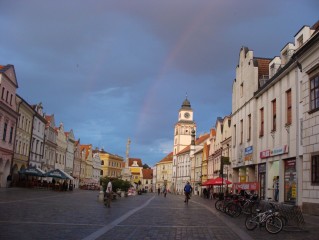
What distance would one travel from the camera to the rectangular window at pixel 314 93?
22.0 meters

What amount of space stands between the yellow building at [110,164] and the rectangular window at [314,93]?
4836 inches

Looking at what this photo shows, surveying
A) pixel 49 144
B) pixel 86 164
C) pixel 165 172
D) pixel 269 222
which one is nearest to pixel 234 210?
pixel 269 222

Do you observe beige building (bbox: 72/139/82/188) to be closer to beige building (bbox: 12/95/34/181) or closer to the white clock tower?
beige building (bbox: 12/95/34/181)

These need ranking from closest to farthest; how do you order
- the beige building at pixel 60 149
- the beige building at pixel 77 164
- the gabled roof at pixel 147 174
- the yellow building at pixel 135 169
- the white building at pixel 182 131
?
the beige building at pixel 60 149
the beige building at pixel 77 164
the white building at pixel 182 131
the yellow building at pixel 135 169
the gabled roof at pixel 147 174

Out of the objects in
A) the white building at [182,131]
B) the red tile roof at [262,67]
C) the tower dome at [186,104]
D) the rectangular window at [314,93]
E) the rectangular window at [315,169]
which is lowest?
the rectangular window at [315,169]

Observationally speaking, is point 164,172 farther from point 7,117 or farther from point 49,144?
point 7,117

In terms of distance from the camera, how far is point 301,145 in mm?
24406

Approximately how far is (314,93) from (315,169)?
405 cm

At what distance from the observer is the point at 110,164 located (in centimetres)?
14788

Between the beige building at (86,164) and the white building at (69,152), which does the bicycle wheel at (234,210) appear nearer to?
the white building at (69,152)

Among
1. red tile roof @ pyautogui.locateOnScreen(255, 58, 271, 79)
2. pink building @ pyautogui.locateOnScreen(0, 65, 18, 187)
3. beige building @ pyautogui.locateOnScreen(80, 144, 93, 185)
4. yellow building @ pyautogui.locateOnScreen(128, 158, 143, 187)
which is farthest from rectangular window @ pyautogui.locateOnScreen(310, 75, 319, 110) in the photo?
yellow building @ pyautogui.locateOnScreen(128, 158, 143, 187)

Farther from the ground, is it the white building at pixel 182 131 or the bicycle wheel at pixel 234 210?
the white building at pixel 182 131

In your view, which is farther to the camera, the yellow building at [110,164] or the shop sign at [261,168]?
the yellow building at [110,164]

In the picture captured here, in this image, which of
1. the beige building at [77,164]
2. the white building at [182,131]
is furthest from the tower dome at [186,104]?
the beige building at [77,164]
